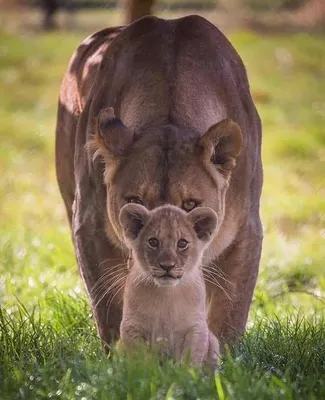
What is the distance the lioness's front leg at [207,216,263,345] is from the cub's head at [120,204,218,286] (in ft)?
3.01

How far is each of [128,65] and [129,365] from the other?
1.83m

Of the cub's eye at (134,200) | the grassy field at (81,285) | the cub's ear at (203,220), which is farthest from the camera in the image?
the cub's eye at (134,200)

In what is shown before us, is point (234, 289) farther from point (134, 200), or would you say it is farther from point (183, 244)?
point (183, 244)

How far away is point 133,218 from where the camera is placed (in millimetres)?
4762

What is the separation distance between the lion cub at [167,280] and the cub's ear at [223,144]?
42 cm

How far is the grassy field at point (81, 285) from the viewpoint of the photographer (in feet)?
14.9

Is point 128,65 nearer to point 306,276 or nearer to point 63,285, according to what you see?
point 63,285

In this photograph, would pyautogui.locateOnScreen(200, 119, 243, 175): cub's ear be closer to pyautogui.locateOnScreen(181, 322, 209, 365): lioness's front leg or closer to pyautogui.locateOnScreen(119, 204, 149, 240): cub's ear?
pyautogui.locateOnScreen(119, 204, 149, 240): cub's ear

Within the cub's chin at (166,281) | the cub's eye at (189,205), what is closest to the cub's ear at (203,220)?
the cub's eye at (189,205)

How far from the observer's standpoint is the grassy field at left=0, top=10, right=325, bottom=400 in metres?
4.54

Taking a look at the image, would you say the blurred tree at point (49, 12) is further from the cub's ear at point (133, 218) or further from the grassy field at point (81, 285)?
the cub's ear at point (133, 218)

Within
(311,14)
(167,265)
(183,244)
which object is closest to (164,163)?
(183,244)

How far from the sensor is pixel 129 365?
14.8ft

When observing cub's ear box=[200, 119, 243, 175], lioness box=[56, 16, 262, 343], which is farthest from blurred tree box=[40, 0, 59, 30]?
cub's ear box=[200, 119, 243, 175]
